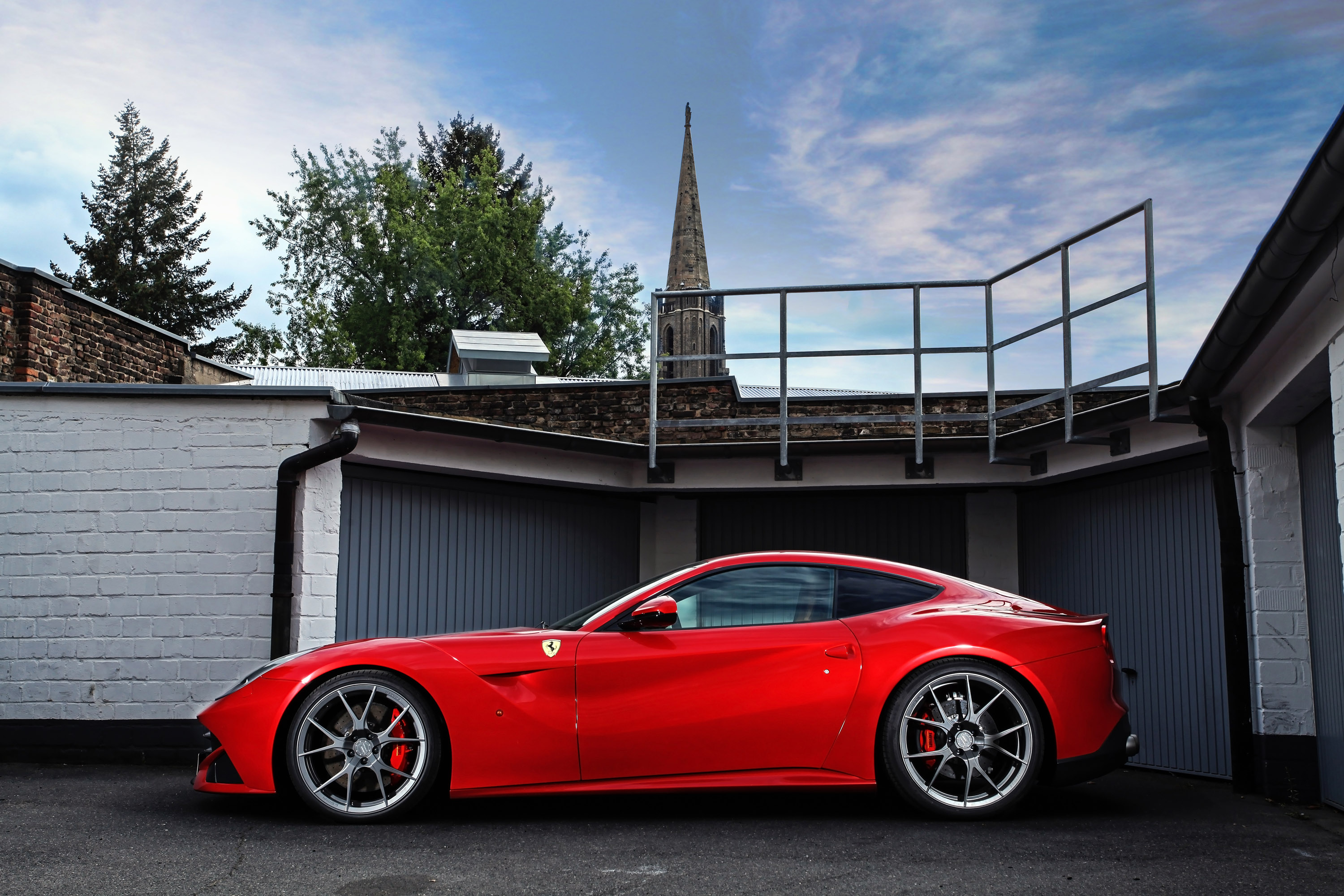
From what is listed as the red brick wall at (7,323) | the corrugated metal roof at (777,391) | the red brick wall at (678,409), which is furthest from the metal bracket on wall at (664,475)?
the red brick wall at (7,323)

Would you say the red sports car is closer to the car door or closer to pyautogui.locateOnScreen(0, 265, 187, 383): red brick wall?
the car door

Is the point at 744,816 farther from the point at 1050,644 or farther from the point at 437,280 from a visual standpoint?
the point at 437,280

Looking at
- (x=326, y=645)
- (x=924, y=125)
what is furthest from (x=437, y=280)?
(x=326, y=645)

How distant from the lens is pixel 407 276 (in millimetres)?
35688

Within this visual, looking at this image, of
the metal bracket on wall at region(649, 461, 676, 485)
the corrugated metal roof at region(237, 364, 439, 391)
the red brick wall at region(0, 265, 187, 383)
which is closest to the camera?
Result: the metal bracket on wall at region(649, 461, 676, 485)

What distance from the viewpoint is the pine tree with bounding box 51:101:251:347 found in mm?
38469

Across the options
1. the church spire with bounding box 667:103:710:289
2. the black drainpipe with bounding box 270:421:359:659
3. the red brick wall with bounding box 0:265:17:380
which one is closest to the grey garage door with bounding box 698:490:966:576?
the black drainpipe with bounding box 270:421:359:659

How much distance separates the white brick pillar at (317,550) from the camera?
7.29 meters

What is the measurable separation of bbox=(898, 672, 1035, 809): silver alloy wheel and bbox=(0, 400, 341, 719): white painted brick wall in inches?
173

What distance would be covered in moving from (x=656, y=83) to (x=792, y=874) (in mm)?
35523

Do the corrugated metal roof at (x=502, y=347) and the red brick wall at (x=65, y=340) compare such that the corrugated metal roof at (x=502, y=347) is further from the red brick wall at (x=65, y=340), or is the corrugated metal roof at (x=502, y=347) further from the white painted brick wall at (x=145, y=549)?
the white painted brick wall at (x=145, y=549)

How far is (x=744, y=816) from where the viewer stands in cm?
503

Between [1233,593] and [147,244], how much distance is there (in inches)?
1654

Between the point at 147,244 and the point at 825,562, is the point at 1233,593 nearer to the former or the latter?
the point at 825,562
